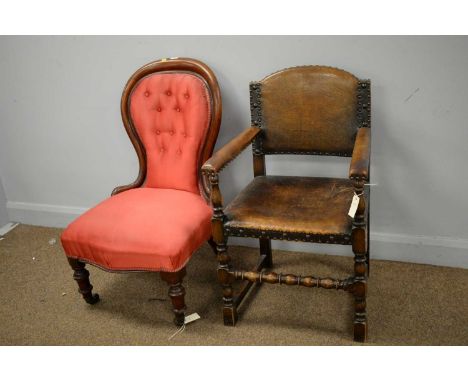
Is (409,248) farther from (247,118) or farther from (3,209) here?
(3,209)

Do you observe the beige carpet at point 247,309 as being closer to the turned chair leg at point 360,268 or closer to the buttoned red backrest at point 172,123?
the turned chair leg at point 360,268

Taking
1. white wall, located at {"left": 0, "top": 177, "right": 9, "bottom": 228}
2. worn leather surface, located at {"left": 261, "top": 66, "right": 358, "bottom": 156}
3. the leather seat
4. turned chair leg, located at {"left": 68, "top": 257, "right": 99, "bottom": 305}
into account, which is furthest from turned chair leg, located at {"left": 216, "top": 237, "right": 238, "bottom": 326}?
white wall, located at {"left": 0, "top": 177, "right": 9, "bottom": 228}

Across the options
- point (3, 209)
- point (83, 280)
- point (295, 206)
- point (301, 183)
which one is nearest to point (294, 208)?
point (295, 206)

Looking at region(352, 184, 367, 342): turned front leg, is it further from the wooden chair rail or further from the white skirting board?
the white skirting board

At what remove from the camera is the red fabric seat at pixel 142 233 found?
1.91m

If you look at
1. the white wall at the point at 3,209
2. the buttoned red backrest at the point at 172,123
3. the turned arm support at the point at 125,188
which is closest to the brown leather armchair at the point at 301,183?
the buttoned red backrest at the point at 172,123

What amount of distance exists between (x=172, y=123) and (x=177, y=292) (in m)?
0.79

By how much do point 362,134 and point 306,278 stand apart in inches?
24.1

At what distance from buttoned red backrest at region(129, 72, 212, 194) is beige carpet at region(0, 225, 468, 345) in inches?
21.6

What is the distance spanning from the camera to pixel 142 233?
1934 mm

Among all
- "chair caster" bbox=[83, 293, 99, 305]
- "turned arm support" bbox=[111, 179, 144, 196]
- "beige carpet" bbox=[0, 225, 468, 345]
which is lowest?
"beige carpet" bbox=[0, 225, 468, 345]

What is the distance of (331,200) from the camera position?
1.91 m

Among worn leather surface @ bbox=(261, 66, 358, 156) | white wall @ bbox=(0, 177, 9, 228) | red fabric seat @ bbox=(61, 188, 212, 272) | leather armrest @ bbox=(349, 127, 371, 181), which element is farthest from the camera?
white wall @ bbox=(0, 177, 9, 228)

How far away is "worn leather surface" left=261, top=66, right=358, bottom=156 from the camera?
79.3 inches
